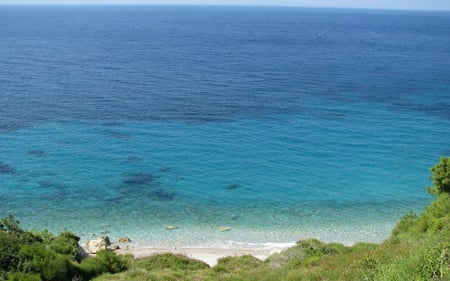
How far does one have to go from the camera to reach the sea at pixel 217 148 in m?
42.2

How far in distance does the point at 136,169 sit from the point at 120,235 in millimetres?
13675

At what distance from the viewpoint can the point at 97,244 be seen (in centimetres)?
3553

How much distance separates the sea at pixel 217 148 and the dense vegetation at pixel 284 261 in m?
9.74

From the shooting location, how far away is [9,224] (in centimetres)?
2662

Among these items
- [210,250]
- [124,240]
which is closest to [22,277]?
[124,240]

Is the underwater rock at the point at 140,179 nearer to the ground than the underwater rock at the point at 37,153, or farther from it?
nearer to the ground

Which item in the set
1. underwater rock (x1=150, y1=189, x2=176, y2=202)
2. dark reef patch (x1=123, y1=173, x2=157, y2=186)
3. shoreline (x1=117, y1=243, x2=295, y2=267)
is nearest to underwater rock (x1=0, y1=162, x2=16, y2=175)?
dark reef patch (x1=123, y1=173, x2=157, y2=186)

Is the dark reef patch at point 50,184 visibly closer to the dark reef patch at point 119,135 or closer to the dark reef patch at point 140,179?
the dark reef patch at point 140,179

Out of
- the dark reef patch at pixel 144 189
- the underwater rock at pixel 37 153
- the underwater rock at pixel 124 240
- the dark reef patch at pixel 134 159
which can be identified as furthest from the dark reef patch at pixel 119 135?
the underwater rock at pixel 124 240

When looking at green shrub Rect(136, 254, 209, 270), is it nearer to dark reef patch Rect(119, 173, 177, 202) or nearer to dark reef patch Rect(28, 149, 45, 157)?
dark reef patch Rect(119, 173, 177, 202)

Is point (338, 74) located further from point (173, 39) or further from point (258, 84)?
point (173, 39)

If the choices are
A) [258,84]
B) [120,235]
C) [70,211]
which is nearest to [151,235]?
[120,235]

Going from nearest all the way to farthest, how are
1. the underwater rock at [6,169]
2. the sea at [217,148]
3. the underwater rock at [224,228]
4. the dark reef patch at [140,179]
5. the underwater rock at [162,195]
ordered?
1. the underwater rock at [224,228]
2. the sea at [217,148]
3. the underwater rock at [162,195]
4. the dark reef patch at [140,179]
5. the underwater rock at [6,169]

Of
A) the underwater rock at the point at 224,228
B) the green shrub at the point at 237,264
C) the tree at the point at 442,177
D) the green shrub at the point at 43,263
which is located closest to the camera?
the green shrub at the point at 43,263
